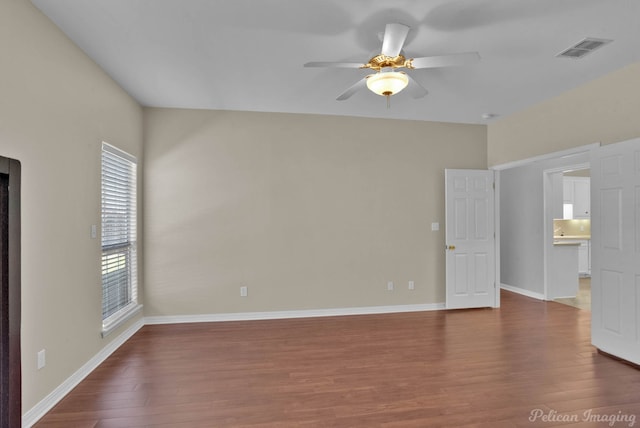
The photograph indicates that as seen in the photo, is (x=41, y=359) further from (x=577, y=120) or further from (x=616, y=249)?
(x=577, y=120)

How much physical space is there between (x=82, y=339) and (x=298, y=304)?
2.48 meters

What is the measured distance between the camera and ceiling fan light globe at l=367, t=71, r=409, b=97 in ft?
8.28

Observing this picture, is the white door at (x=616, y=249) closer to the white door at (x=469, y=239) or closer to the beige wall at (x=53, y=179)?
the white door at (x=469, y=239)

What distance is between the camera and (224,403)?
2492 millimetres

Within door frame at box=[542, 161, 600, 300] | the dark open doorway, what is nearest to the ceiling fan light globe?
the dark open doorway

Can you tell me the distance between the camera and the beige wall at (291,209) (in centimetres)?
441

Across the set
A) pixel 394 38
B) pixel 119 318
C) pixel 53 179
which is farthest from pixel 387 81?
pixel 119 318

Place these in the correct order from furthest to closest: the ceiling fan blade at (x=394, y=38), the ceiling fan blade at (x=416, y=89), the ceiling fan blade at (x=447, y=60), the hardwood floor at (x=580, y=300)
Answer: the hardwood floor at (x=580, y=300) → the ceiling fan blade at (x=416, y=89) → the ceiling fan blade at (x=447, y=60) → the ceiling fan blade at (x=394, y=38)

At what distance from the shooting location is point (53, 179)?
2.52 meters

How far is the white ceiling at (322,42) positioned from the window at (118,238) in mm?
908

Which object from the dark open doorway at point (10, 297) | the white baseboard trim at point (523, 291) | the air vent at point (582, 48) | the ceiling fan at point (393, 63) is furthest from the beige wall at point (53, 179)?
the white baseboard trim at point (523, 291)

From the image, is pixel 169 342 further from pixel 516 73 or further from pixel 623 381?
pixel 516 73

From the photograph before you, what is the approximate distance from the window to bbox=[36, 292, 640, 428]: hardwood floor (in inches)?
16.2

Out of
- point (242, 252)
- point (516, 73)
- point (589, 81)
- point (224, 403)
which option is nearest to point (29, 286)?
point (224, 403)
